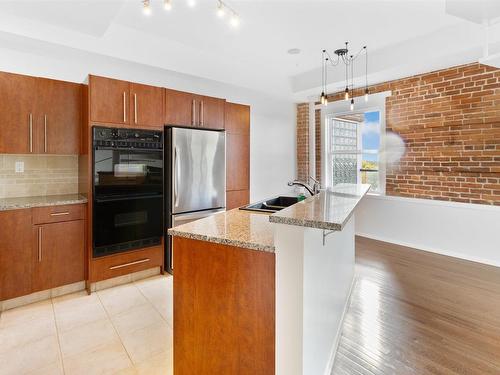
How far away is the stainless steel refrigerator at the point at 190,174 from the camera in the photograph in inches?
135

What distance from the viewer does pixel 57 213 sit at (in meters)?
2.88

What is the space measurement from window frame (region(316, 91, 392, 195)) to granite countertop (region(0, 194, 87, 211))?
4.23m

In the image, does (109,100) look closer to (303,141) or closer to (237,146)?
(237,146)

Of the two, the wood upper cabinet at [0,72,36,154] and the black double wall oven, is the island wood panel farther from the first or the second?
the wood upper cabinet at [0,72,36,154]

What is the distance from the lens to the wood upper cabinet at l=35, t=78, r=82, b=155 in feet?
9.64

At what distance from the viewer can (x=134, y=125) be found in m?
3.23

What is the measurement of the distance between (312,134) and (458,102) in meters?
2.49

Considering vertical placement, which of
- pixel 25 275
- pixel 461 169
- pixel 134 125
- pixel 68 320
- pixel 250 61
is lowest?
pixel 68 320

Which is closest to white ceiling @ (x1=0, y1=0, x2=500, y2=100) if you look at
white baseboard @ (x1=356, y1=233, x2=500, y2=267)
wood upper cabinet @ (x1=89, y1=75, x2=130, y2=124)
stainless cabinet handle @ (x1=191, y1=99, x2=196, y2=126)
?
wood upper cabinet @ (x1=89, y1=75, x2=130, y2=124)

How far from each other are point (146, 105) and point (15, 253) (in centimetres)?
194

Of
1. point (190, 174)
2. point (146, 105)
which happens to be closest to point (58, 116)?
point (146, 105)

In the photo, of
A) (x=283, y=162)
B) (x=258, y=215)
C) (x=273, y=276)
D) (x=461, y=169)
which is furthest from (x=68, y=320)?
(x=461, y=169)

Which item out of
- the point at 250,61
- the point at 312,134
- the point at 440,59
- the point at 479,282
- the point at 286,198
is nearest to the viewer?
the point at 286,198

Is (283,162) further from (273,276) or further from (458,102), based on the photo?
(273,276)
